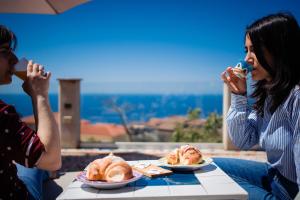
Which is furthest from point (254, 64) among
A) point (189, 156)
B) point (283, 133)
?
point (189, 156)

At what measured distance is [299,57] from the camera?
1.94 meters

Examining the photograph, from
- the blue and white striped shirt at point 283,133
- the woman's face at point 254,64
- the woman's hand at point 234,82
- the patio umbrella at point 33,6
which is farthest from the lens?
the patio umbrella at point 33,6

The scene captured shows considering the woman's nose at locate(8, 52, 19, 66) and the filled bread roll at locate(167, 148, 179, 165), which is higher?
the woman's nose at locate(8, 52, 19, 66)

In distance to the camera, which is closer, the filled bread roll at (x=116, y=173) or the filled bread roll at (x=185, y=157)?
the filled bread roll at (x=116, y=173)

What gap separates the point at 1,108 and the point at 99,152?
473 centimetres

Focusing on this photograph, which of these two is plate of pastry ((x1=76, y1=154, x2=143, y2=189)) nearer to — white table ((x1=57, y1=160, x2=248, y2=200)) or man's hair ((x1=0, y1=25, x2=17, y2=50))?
white table ((x1=57, y1=160, x2=248, y2=200))

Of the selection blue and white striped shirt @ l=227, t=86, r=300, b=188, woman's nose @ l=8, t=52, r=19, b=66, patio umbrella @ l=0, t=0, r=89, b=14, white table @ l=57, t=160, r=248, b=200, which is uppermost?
patio umbrella @ l=0, t=0, r=89, b=14

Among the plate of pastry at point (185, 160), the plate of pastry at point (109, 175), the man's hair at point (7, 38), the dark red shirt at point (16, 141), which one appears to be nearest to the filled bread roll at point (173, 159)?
the plate of pastry at point (185, 160)

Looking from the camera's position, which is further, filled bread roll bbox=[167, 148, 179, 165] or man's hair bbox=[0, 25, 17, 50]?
filled bread roll bbox=[167, 148, 179, 165]

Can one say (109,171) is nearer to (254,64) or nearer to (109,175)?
(109,175)

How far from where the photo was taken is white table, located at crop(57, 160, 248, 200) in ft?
5.05

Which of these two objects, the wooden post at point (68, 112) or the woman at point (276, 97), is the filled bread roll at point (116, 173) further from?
the wooden post at point (68, 112)

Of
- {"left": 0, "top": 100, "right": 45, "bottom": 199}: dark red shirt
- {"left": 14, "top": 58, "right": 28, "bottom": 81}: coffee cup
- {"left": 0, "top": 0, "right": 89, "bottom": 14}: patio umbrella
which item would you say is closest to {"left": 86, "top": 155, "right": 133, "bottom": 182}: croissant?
{"left": 0, "top": 100, "right": 45, "bottom": 199}: dark red shirt

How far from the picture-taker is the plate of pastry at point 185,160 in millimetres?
1925
